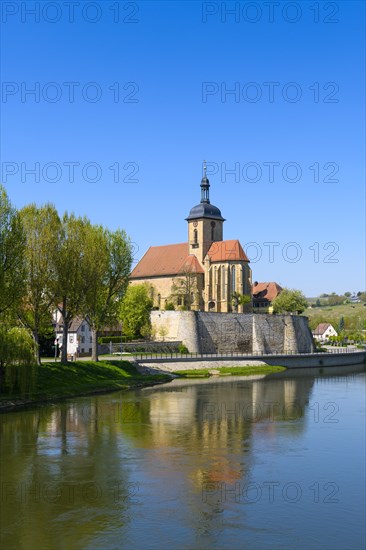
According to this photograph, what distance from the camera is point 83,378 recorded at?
53.4m

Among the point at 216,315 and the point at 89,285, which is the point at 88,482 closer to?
the point at 89,285

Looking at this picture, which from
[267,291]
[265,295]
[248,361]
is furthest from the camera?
[267,291]

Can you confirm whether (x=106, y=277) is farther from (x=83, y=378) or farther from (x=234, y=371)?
(x=234, y=371)

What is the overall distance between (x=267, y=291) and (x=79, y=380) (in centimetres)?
7976

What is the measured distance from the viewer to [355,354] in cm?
9719

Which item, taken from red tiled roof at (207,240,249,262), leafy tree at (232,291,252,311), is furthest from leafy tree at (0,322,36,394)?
red tiled roof at (207,240,249,262)

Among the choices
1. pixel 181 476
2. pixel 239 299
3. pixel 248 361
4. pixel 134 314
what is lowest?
pixel 181 476

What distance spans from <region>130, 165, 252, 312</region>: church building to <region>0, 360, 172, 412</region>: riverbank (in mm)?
44123

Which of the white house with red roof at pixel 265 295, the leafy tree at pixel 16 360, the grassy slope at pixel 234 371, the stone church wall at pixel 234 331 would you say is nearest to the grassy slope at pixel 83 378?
the leafy tree at pixel 16 360

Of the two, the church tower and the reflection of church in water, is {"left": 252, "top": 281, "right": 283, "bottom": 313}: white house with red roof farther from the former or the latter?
the reflection of church in water

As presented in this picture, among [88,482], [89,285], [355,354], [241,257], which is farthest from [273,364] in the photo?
[88,482]

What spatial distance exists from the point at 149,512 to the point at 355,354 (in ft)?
260

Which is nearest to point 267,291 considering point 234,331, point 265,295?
point 265,295

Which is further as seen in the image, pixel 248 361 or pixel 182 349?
pixel 182 349
